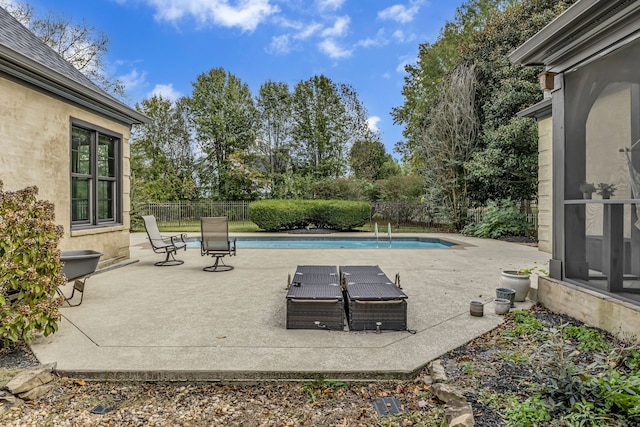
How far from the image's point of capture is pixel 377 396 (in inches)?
96.4

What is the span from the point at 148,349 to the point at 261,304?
158 cm

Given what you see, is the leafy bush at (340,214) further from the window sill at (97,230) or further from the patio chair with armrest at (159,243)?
Result: the window sill at (97,230)

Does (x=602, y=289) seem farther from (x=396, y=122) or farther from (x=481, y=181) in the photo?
(x=396, y=122)

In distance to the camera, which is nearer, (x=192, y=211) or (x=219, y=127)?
(x=192, y=211)

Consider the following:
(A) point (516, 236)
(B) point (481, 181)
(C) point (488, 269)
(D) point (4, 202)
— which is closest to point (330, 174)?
(B) point (481, 181)

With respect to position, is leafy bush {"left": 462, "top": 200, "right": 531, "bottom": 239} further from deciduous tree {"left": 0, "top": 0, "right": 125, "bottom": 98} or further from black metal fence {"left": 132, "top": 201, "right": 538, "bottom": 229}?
deciduous tree {"left": 0, "top": 0, "right": 125, "bottom": 98}

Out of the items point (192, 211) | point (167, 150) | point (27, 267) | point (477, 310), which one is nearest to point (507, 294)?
point (477, 310)

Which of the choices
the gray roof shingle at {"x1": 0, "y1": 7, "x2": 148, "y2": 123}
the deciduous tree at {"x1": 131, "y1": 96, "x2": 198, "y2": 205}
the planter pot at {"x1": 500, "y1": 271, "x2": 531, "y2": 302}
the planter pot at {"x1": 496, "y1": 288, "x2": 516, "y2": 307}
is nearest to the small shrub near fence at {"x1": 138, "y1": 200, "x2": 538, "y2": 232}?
the deciduous tree at {"x1": 131, "y1": 96, "x2": 198, "y2": 205}

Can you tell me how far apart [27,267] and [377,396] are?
119 inches

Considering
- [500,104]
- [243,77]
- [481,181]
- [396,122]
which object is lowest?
[481,181]

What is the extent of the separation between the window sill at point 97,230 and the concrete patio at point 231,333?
0.78 metres

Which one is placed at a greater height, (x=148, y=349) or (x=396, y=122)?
(x=396, y=122)

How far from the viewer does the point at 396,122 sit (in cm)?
2464

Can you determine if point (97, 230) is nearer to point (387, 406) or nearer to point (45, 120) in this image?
point (45, 120)
